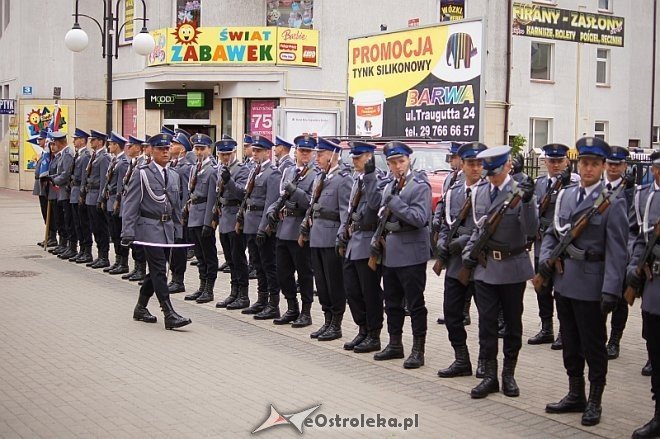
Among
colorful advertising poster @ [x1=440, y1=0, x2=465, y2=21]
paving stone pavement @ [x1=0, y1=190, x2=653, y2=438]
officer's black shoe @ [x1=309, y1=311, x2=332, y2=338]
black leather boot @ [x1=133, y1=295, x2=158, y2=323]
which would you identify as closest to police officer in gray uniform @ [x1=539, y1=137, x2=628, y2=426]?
paving stone pavement @ [x1=0, y1=190, x2=653, y2=438]

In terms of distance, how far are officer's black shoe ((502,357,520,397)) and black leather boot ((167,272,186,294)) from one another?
694 centimetres

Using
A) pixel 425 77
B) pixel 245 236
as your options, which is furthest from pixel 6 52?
pixel 245 236

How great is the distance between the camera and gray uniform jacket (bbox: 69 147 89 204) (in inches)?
680

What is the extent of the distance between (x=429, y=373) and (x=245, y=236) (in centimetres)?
429

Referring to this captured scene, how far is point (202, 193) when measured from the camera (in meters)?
13.4

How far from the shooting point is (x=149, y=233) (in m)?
10.9

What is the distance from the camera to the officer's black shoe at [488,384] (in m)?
7.85

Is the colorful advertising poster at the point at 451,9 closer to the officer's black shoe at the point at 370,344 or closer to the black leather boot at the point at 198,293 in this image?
the black leather boot at the point at 198,293

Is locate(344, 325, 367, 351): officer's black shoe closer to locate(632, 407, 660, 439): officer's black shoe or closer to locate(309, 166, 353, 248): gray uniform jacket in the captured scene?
locate(309, 166, 353, 248): gray uniform jacket

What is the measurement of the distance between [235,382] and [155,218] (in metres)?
3.29

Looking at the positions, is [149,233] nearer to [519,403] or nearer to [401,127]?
[519,403]

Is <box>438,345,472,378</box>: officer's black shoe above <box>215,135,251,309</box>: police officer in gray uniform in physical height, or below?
below

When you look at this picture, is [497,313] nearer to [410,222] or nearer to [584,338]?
[584,338]

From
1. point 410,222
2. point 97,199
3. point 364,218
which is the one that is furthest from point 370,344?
point 97,199
